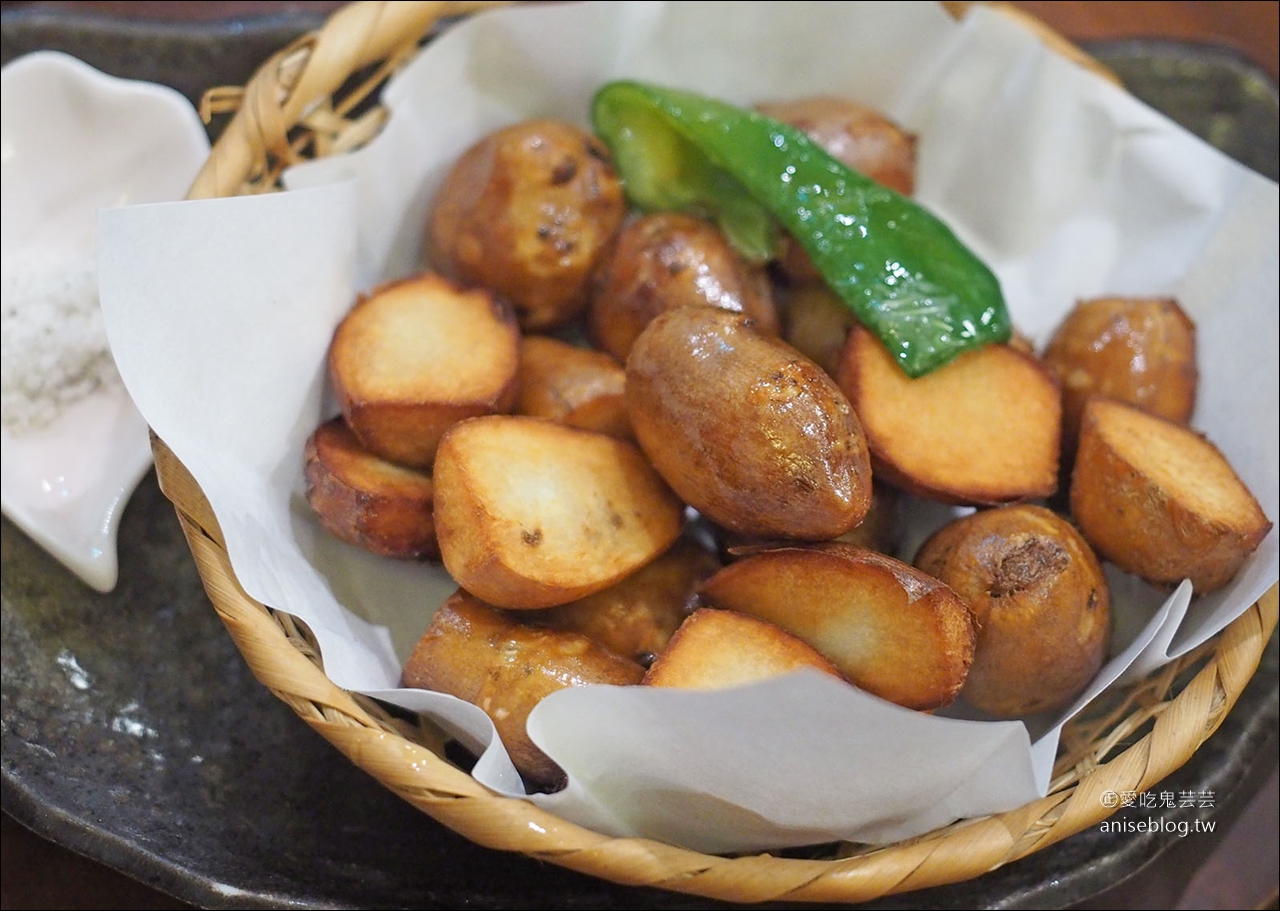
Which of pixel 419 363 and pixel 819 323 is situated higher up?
pixel 819 323

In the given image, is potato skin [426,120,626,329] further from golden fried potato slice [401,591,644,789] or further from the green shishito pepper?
golden fried potato slice [401,591,644,789]

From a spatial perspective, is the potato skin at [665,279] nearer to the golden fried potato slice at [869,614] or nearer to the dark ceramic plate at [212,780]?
the golden fried potato slice at [869,614]

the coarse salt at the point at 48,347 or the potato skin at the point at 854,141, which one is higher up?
the potato skin at the point at 854,141

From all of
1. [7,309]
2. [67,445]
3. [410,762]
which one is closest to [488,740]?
[410,762]

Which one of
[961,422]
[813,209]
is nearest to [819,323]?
[813,209]

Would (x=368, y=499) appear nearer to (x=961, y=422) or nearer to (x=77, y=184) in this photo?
(x=961, y=422)

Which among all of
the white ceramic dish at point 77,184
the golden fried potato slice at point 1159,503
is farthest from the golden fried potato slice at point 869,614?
the white ceramic dish at point 77,184

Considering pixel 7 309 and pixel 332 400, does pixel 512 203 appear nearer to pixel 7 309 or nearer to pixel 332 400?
pixel 332 400
